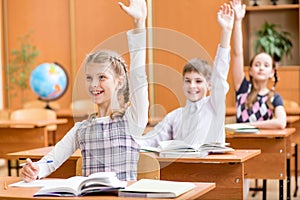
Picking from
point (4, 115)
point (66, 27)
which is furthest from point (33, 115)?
point (66, 27)

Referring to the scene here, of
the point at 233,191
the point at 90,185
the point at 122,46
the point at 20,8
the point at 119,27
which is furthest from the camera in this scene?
the point at 20,8

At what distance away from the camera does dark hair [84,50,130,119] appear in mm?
2617

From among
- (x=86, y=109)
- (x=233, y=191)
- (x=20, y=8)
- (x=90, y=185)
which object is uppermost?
(x=20, y=8)

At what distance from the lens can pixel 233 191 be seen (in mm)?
3447

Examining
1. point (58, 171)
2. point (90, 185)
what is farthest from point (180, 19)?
point (90, 185)

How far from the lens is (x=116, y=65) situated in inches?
104

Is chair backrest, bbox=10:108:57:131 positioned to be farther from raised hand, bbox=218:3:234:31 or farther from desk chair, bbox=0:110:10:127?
raised hand, bbox=218:3:234:31

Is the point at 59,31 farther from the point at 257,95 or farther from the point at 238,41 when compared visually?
the point at 257,95

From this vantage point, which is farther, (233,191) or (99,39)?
(99,39)

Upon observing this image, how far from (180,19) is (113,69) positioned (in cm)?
431

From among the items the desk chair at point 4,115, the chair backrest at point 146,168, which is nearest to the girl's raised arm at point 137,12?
the chair backrest at point 146,168

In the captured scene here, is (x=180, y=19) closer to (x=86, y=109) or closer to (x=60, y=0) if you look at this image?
(x=60, y=0)

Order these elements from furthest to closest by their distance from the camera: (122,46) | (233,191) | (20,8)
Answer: (20,8) < (233,191) < (122,46)

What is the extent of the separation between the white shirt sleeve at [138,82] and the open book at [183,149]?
63 cm
